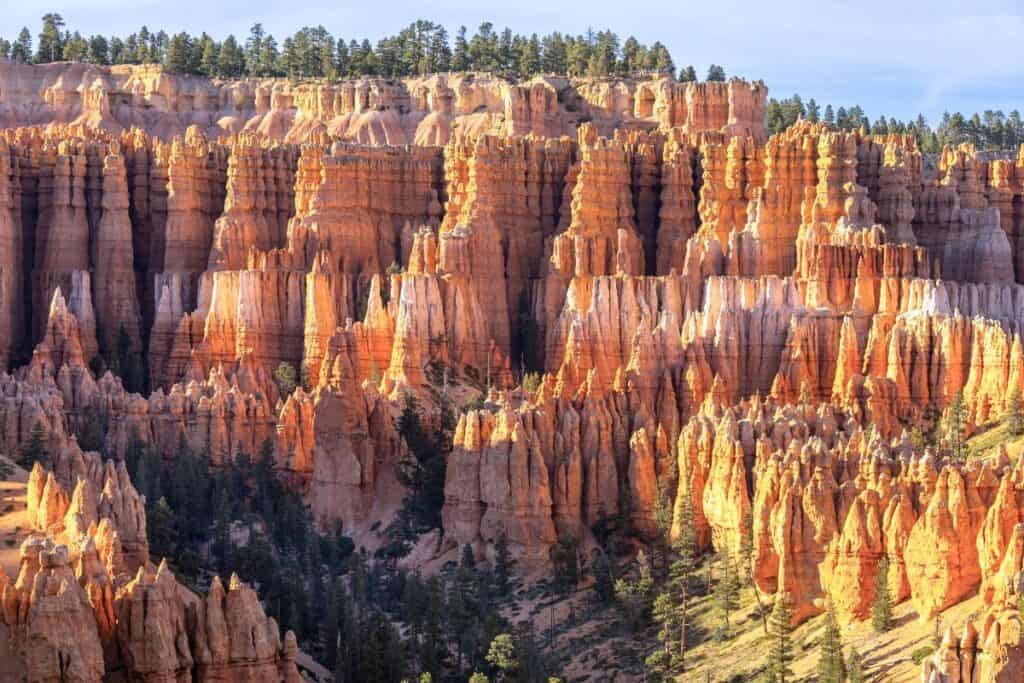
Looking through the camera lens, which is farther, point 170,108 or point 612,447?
point 170,108

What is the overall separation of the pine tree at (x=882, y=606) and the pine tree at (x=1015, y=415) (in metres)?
11.3

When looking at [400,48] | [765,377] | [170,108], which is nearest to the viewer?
[765,377]

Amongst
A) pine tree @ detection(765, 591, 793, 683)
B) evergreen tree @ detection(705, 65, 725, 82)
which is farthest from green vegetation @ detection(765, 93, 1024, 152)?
pine tree @ detection(765, 591, 793, 683)

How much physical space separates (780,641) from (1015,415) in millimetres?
14438

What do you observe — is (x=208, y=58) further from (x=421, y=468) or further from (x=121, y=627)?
(x=121, y=627)

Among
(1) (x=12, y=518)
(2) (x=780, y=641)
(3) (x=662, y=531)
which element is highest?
(1) (x=12, y=518)

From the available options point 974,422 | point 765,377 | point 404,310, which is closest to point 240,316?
point 404,310

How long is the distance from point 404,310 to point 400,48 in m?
44.4

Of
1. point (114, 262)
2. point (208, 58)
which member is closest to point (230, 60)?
point (208, 58)

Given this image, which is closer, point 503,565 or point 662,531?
point 662,531

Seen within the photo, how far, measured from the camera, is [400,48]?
144 metres

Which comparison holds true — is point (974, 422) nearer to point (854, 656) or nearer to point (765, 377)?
point (765, 377)

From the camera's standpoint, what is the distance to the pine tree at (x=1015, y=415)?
8212 centimetres

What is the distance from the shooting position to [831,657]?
67.6m
